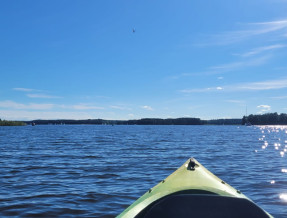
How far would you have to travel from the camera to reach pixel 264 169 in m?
17.0

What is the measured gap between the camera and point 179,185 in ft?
21.3

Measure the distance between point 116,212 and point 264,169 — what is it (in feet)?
37.9

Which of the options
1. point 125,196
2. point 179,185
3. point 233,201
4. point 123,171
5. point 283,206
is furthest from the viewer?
point 123,171

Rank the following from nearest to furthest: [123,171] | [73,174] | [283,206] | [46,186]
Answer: [283,206] → [46,186] → [73,174] → [123,171]

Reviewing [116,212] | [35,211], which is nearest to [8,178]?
[35,211]

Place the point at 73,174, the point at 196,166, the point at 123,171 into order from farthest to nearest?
the point at 123,171 → the point at 73,174 → the point at 196,166

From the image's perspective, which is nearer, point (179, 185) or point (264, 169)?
point (179, 185)

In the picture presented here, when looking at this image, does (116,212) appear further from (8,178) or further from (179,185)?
(8,178)

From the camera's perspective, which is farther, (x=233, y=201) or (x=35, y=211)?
(x=35, y=211)

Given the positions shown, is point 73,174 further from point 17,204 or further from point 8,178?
point 17,204

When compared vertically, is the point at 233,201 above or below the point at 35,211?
above

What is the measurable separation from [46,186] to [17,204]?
2.72m

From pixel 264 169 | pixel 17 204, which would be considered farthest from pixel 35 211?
pixel 264 169

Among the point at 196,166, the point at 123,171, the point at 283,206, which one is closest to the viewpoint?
the point at 196,166
